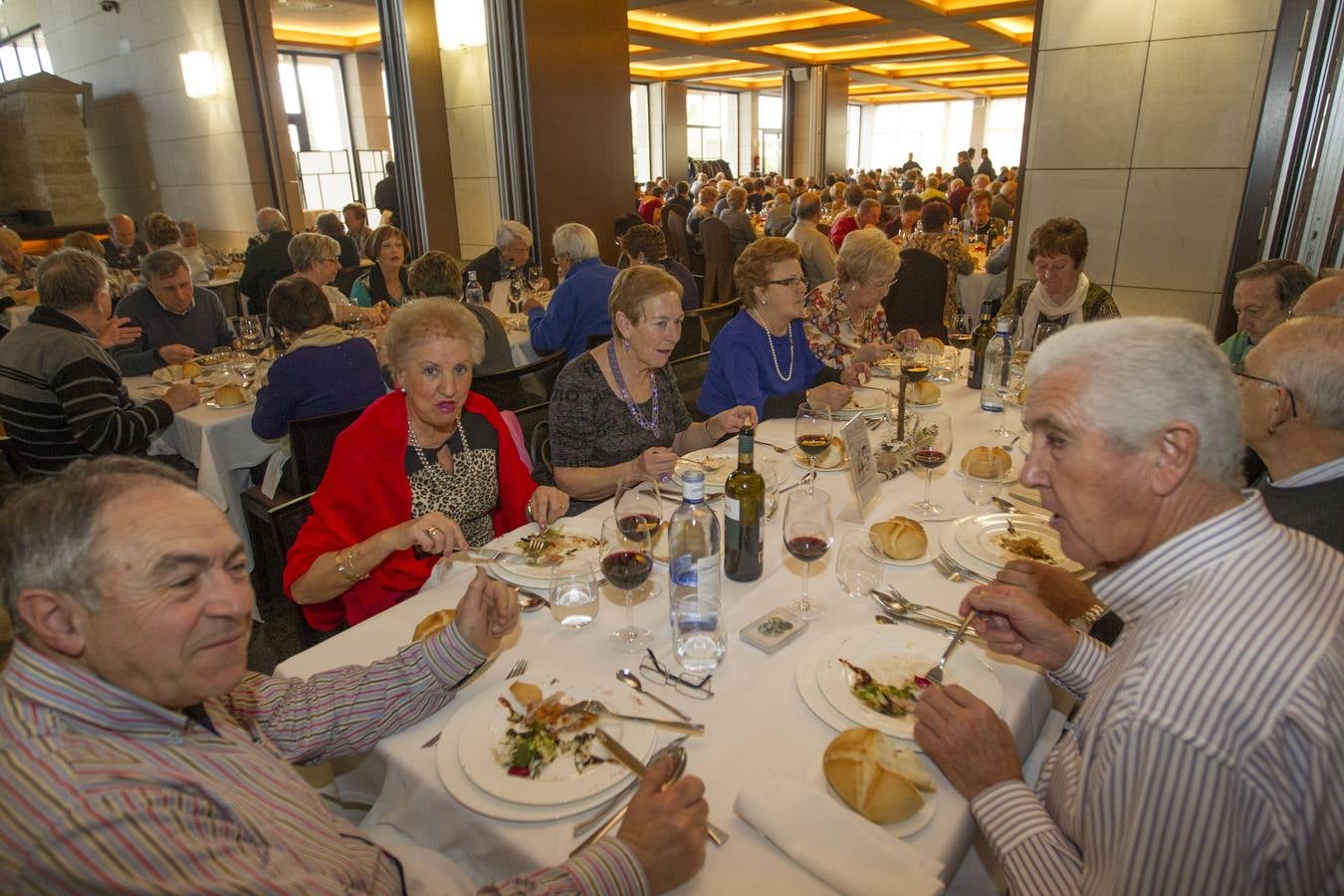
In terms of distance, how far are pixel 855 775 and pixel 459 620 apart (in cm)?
72

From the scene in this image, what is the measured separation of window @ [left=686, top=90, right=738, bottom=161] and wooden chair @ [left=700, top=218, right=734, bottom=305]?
15869mm

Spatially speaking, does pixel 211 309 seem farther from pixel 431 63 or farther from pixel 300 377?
pixel 431 63

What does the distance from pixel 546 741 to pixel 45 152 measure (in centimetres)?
1471

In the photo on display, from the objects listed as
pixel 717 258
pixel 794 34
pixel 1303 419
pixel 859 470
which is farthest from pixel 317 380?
pixel 794 34

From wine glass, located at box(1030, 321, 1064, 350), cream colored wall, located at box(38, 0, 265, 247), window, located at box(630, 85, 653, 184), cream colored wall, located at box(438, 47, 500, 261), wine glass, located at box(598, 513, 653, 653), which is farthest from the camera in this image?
window, located at box(630, 85, 653, 184)

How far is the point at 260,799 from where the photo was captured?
38.7 inches

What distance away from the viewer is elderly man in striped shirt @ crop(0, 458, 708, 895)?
29.7 inches

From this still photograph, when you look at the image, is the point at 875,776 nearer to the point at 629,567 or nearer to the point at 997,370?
the point at 629,567

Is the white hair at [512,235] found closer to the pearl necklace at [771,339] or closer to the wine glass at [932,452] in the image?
the pearl necklace at [771,339]

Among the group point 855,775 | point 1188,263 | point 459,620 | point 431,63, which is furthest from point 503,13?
point 855,775

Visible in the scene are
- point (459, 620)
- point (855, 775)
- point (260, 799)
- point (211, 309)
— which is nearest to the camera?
point (260, 799)

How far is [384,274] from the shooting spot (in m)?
5.48

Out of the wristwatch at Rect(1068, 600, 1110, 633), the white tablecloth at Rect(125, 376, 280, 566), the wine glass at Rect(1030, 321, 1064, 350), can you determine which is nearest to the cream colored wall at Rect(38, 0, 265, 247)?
the white tablecloth at Rect(125, 376, 280, 566)

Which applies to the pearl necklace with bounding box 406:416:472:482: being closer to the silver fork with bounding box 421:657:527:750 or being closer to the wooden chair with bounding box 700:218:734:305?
the silver fork with bounding box 421:657:527:750
